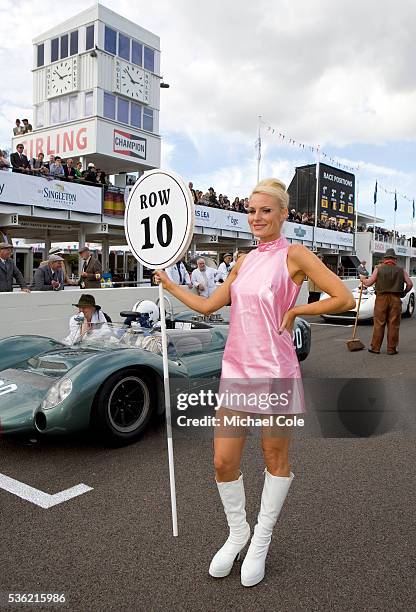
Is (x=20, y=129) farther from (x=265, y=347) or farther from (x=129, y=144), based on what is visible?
(x=265, y=347)

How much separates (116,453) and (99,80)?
21549 millimetres

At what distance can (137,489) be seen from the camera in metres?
3.08

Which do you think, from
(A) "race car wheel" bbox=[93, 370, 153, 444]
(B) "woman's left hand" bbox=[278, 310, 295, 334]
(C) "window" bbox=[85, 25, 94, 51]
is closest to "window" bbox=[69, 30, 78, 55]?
(C) "window" bbox=[85, 25, 94, 51]

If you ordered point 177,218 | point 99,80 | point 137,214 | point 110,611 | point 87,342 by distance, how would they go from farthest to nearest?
point 99,80
point 87,342
point 137,214
point 177,218
point 110,611

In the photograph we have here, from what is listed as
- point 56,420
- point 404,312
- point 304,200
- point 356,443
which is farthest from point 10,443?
point 304,200

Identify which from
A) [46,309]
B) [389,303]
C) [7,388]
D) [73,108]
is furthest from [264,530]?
[73,108]

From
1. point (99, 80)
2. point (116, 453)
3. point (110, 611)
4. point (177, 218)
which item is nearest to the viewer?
A: point (110, 611)

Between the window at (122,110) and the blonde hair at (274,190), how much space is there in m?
22.1

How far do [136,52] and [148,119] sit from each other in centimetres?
303

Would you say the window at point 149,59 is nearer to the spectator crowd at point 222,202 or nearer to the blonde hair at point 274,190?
the spectator crowd at point 222,202

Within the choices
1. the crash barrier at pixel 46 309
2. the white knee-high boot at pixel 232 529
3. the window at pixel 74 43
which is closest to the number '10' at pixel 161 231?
the white knee-high boot at pixel 232 529

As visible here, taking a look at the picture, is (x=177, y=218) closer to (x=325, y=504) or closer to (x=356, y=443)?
(x=325, y=504)

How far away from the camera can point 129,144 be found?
22.7 metres

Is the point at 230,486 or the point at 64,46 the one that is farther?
the point at 64,46
